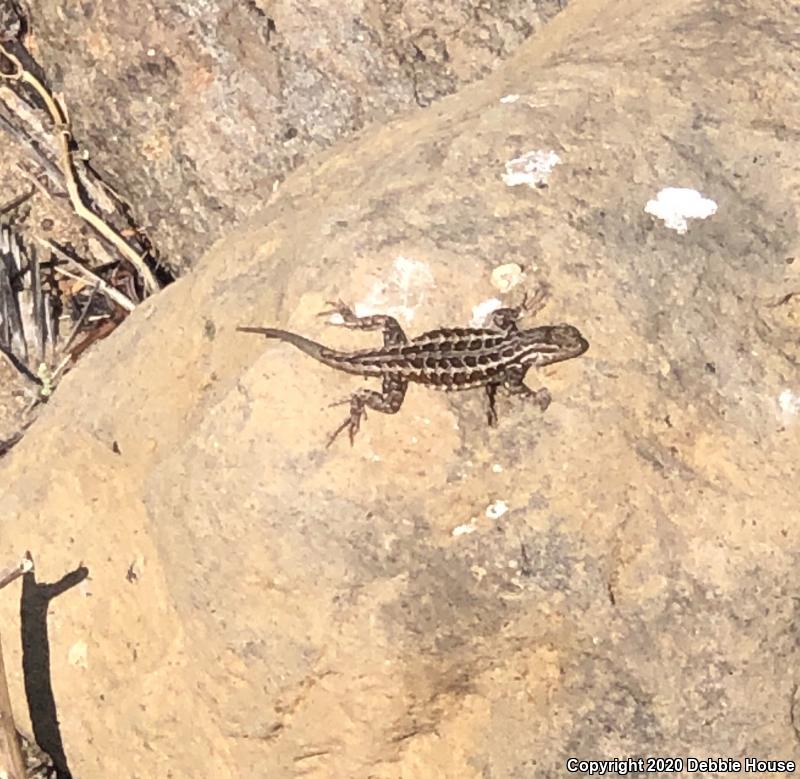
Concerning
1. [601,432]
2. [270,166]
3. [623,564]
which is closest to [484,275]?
[601,432]

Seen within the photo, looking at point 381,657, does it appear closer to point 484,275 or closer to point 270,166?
point 484,275

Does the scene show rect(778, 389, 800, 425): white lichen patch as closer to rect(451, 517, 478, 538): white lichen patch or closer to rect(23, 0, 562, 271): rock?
rect(451, 517, 478, 538): white lichen patch

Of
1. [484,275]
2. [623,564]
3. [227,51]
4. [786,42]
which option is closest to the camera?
[623,564]

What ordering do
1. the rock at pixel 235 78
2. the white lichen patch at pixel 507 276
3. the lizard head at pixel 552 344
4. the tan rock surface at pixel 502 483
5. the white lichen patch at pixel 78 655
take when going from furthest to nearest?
the rock at pixel 235 78 < the white lichen patch at pixel 78 655 < the white lichen patch at pixel 507 276 < the lizard head at pixel 552 344 < the tan rock surface at pixel 502 483

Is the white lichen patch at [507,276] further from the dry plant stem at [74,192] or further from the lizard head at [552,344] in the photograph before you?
the dry plant stem at [74,192]

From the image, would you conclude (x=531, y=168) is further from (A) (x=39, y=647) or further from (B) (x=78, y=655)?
(A) (x=39, y=647)

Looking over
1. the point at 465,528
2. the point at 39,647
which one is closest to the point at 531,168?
the point at 465,528

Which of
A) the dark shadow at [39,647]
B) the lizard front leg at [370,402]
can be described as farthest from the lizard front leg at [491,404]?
the dark shadow at [39,647]
